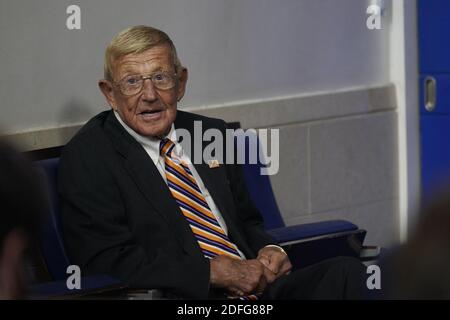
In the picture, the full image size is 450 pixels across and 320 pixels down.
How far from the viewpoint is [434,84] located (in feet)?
19.1

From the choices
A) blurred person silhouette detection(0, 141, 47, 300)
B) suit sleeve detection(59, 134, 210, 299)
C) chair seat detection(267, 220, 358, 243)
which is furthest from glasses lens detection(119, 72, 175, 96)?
blurred person silhouette detection(0, 141, 47, 300)

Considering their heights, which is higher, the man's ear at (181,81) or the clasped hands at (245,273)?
the man's ear at (181,81)

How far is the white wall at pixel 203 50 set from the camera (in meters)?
4.03

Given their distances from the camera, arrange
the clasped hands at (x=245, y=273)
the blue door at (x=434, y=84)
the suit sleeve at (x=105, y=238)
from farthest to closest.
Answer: the blue door at (x=434, y=84), the clasped hands at (x=245, y=273), the suit sleeve at (x=105, y=238)

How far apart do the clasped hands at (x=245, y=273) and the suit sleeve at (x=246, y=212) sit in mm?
137

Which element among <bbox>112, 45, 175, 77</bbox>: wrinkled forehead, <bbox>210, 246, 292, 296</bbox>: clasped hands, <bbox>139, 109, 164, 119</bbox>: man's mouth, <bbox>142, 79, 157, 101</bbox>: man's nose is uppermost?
<bbox>112, 45, 175, 77</bbox>: wrinkled forehead

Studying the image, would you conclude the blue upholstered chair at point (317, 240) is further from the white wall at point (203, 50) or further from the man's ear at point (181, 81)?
the white wall at point (203, 50)

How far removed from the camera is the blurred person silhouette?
4.44 ft

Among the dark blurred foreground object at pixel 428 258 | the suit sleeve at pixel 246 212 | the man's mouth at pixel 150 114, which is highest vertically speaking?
the dark blurred foreground object at pixel 428 258

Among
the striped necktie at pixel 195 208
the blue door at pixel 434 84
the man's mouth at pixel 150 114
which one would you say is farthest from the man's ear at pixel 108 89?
the blue door at pixel 434 84

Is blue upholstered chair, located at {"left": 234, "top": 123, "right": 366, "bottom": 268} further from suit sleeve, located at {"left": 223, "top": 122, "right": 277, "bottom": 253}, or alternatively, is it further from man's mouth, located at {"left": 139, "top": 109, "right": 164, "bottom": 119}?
man's mouth, located at {"left": 139, "top": 109, "right": 164, "bottom": 119}

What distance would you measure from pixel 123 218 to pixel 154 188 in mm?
157

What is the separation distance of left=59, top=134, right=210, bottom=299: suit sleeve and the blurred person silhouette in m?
1.95

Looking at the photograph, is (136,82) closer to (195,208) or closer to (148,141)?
(148,141)
